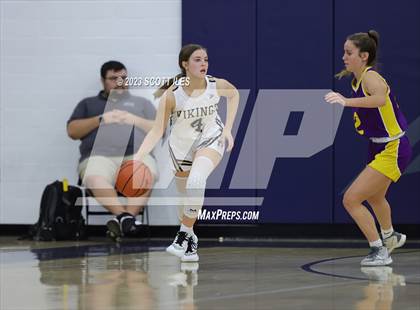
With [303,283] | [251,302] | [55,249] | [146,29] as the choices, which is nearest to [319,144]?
[146,29]

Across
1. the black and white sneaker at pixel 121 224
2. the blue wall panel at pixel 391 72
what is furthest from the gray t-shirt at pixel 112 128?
the blue wall panel at pixel 391 72

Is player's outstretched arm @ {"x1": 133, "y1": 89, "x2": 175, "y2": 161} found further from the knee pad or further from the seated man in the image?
the seated man

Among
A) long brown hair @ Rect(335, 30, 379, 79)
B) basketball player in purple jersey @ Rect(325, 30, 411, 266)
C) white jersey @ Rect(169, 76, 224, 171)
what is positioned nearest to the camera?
basketball player in purple jersey @ Rect(325, 30, 411, 266)

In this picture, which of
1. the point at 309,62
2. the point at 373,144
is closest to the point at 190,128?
the point at 373,144

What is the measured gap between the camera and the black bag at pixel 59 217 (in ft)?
36.8

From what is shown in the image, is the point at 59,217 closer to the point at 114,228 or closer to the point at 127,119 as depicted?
the point at 114,228

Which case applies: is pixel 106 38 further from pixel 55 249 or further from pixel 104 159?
pixel 55 249

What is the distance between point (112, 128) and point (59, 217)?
3.83ft

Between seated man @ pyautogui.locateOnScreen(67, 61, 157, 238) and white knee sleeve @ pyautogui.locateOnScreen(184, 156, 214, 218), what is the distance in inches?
111

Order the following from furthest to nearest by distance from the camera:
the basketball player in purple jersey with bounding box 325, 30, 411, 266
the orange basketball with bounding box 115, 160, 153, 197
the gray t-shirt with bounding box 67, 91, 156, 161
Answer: the gray t-shirt with bounding box 67, 91, 156, 161 < the orange basketball with bounding box 115, 160, 153, 197 < the basketball player in purple jersey with bounding box 325, 30, 411, 266

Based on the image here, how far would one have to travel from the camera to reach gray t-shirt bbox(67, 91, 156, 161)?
1152 centimetres

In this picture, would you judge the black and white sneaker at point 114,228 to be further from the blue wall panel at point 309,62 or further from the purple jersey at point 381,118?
the purple jersey at point 381,118

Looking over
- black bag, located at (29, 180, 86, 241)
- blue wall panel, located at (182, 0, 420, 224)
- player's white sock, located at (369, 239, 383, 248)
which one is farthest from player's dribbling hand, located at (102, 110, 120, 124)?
player's white sock, located at (369, 239, 383, 248)

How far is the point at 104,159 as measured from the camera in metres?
11.4
